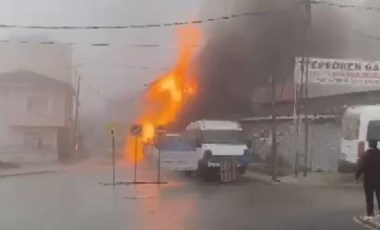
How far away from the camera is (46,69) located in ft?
196

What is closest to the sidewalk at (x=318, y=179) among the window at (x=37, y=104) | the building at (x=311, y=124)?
the building at (x=311, y=124)

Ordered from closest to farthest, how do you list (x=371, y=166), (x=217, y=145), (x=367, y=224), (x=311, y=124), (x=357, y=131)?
(x=367, y=224)
(x=371, y=166)
(x=357, y=131)
(x=217, y=145)
(x=311, y=124)

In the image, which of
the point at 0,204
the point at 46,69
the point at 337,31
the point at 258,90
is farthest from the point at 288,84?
the point at 46,69

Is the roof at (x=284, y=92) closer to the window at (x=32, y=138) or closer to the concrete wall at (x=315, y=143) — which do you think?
the concrete wall at (x=315, y=143)

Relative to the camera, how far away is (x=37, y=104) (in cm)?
5228

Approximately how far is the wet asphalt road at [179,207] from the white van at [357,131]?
7.58 feet

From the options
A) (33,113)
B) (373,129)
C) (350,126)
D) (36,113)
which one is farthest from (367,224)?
(36,113)

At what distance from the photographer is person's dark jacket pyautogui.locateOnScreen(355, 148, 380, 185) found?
1237 centimetres

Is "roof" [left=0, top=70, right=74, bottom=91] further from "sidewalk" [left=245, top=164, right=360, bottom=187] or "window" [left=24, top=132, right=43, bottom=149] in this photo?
"sidewalk" [left=245, top=164, right=360, bottom=187]

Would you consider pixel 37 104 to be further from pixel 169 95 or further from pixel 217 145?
pixel 217 145

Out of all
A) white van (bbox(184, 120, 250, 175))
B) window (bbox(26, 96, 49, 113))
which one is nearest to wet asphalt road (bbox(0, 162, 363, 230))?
A: white van (bbox(184, 120, 250, 175))

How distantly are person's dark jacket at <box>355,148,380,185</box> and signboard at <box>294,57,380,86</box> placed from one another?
481 inches

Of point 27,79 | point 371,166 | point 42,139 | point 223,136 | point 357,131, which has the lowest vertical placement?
point 42,139

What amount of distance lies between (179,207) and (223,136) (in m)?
11.2
